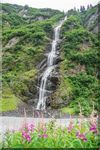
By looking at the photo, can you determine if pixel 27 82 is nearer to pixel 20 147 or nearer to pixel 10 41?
pixel 10 41

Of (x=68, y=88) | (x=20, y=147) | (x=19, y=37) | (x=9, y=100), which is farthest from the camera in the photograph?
(x=19, y=37)

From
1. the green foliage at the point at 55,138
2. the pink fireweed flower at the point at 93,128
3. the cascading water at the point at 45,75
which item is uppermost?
the pink fireweed flower at the point at 93,128

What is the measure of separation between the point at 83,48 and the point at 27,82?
7464 mm

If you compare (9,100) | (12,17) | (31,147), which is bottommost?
(9,100)

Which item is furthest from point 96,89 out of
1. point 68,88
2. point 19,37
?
point 19,37

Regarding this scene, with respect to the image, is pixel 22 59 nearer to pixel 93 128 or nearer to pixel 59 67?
pixel 59 67

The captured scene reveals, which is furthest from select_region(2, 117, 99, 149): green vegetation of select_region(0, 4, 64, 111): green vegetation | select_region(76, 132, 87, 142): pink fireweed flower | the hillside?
select_region(0, 4, 64, 111): green vegetation

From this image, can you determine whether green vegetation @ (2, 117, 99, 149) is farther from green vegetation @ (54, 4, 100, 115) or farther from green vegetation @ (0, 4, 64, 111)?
green vegetation @ (0, 4, 64, 111)

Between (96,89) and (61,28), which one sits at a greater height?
(61,28)

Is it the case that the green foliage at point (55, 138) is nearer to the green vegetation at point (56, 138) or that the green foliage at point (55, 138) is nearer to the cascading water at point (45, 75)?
the green vegetation at point (56, 138)

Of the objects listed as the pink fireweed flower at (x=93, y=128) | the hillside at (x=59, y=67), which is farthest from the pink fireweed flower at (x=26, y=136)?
the hillside at (x=59, y=67)

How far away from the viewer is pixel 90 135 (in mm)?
3877

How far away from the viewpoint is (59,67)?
24141 mm

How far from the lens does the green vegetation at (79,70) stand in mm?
21172
